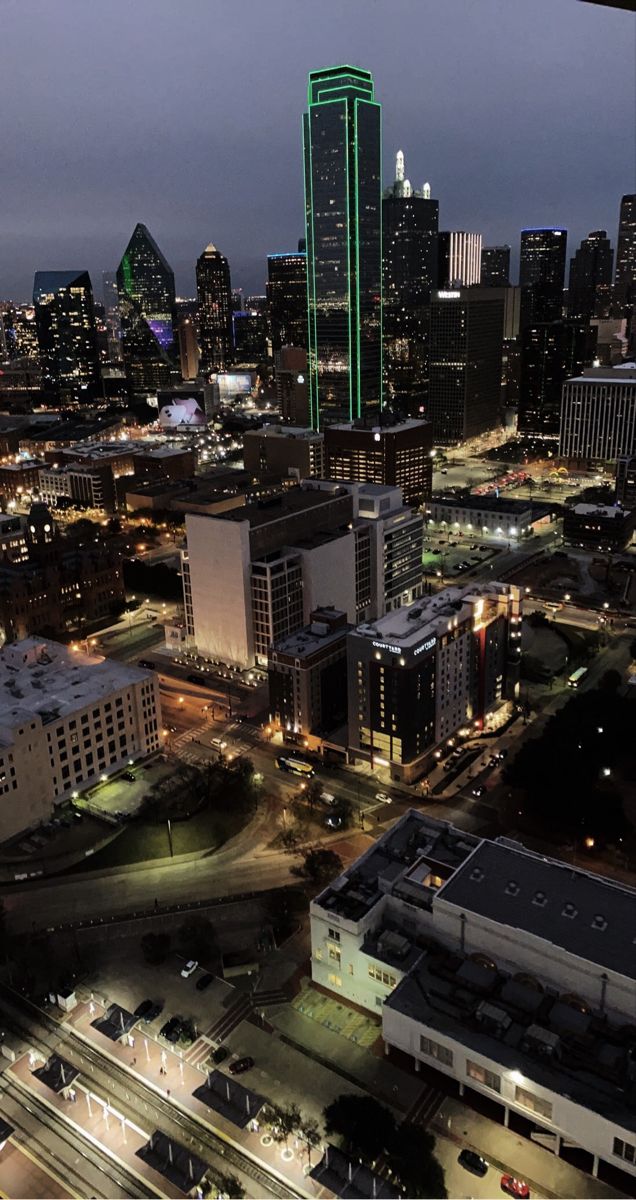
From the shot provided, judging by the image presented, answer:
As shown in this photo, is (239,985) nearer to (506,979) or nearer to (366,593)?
(506,979)

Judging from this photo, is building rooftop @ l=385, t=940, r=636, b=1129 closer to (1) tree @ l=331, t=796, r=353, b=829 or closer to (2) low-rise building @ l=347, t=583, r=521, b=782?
(1) tree @ l=331, t=796, r=353, b=829

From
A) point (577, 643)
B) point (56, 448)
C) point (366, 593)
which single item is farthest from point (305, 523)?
point (56, 448)

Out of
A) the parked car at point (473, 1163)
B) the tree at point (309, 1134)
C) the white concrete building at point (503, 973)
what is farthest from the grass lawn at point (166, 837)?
the parked car at point (473, 1163)

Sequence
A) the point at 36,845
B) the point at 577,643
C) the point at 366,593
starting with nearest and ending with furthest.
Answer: the point at 36,845
the point at 577,643
the point at 366,593

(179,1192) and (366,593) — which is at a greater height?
(366,593)

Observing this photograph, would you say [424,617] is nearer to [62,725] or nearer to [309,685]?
[309,685]

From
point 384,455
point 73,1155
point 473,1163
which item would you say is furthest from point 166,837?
point 384,455
